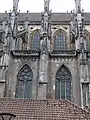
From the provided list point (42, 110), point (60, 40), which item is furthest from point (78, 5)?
point (42, 110)

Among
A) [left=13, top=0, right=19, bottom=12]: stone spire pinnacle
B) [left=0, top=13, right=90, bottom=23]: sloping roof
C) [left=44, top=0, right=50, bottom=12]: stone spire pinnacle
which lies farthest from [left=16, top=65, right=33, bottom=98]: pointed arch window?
[left=0, top=13, right=90, bottom=23]: sloping roof

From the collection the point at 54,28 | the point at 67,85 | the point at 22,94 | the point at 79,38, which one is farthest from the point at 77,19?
the point at 22,94

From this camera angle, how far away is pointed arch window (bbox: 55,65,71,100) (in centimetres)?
1800

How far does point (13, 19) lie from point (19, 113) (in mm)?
12750

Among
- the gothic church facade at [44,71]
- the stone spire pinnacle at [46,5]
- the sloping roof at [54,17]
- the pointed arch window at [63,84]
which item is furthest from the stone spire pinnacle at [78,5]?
the pointed arch window at [63,84]

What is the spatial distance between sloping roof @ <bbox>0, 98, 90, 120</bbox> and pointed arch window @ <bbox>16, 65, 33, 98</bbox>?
6.26 meters

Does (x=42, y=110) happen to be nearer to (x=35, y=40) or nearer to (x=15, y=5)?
(x=15, y=5)

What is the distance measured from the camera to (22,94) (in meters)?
18.3

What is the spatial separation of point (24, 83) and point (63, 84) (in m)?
3.22

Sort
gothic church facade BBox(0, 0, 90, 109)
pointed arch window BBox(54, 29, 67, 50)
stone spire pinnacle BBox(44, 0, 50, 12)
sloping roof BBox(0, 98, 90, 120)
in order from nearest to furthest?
sloping roof BBox(0, 98, 90, 120)
gothic church facade BBox(0, 0, 90, 109)
stone spire pinnacle BBox(44, 0, 50, 12)
pointed arch window BBox(54, 29, 67, 50)

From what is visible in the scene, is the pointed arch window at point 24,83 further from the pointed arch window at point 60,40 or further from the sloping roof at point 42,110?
the sloping roof at point 42,110

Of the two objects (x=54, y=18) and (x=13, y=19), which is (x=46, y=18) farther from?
(x=54, y=18)

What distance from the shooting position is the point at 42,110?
429 inches

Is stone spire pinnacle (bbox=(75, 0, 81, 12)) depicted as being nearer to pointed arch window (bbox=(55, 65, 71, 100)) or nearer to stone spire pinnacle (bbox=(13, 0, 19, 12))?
stone spire pinnacle (bbox=(13, 0, 19, 12))
